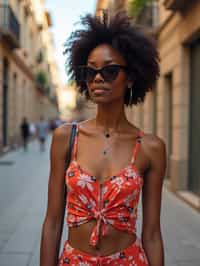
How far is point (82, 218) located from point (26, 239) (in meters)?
4.06

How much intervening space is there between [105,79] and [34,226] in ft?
15.9

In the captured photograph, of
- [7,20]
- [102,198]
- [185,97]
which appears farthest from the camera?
[7,20]

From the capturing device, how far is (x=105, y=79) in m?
1.73

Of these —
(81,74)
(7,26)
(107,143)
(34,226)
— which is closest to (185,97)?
(34,226)

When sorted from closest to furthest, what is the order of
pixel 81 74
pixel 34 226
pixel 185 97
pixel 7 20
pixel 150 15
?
pixel 81 74 < pixel 34 226 < pixel 185 97 < pixel 150 15 < pixel 7 20

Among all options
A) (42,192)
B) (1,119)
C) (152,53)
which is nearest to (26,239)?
(42,192)

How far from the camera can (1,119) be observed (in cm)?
1802

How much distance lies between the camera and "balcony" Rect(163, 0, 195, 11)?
8.62 m

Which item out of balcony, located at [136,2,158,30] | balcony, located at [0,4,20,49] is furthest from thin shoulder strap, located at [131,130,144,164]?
balcony, located at [0,4,20,49]

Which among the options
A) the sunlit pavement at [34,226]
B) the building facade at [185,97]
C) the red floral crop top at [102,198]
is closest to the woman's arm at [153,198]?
the red floral crop top at [102,198]

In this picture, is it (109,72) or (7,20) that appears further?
(7,20)

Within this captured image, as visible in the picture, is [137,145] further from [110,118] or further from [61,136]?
[61,136]

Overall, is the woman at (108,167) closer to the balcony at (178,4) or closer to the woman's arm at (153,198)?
the woman's arm at (153,198)

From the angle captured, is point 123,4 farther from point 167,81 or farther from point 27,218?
point 27,218
